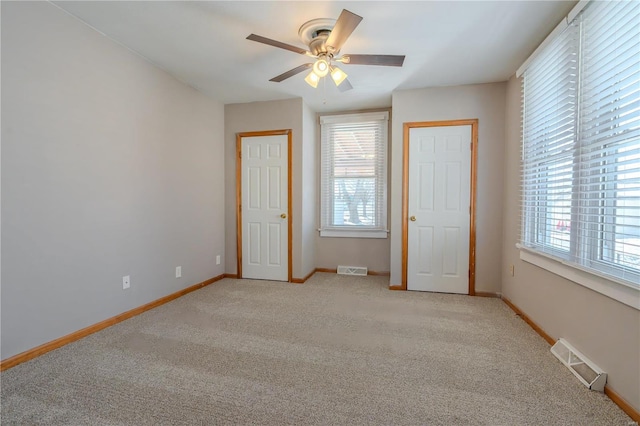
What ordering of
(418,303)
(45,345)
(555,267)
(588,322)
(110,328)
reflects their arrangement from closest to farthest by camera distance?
1. (588,322)
2. (45,345)
3. (555,267)
4. (110,328)
5. (418,303)

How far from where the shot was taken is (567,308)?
2043 millimetres

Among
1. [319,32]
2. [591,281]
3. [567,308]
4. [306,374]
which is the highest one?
[319,32]

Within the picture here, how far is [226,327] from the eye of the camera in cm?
252

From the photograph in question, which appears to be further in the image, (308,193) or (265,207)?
(308,193)

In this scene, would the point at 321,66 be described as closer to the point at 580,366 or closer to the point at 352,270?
the point at 580,366

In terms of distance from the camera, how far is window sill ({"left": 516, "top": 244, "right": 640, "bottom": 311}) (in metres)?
1.46

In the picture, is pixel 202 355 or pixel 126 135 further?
pixel 126 135

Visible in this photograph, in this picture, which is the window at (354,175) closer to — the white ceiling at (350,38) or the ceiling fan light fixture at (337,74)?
the white ceiling at (350,38)

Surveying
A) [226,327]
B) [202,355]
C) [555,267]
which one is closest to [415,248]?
[555,267]

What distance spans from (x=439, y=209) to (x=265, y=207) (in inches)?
91.6

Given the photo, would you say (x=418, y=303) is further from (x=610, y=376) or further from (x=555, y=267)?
(x=610, y=376)

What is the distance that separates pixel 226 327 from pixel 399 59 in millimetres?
2616

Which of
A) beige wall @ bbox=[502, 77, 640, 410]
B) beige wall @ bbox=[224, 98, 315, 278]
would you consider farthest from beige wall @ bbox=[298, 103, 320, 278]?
beige wall @ bbox=[502, 77, 640, 410]

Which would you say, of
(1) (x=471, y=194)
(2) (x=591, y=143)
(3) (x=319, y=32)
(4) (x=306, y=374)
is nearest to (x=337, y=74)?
(3) (x=319, y=32)
